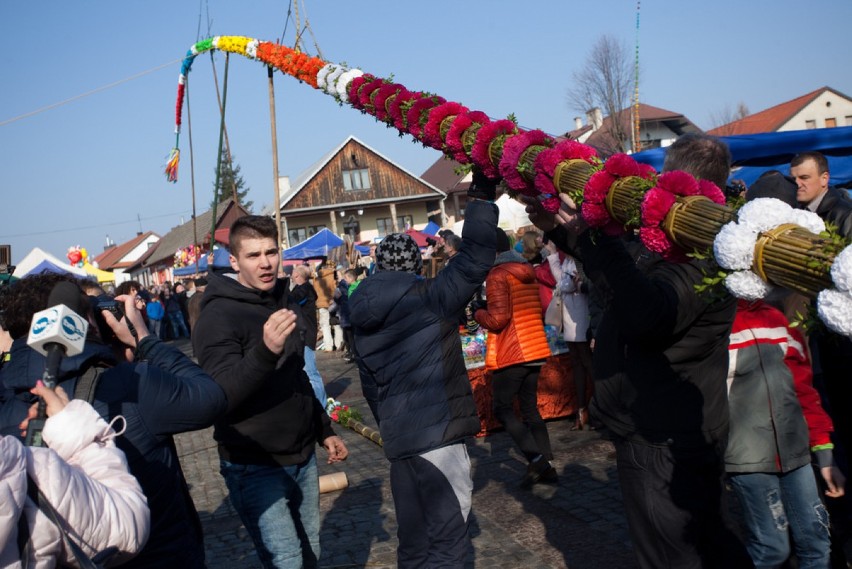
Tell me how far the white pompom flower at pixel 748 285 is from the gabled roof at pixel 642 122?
26125mm

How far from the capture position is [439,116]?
430 centimetres

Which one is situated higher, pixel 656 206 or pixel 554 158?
pixel 554 158

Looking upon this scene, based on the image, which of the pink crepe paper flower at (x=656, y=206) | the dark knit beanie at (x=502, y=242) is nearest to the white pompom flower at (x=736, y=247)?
the pink crepe paper flower at (x=656, y=206)

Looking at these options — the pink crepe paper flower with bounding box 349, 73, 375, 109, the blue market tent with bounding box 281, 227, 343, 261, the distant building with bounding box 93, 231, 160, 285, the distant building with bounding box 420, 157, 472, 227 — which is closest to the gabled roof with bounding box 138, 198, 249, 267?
the distant building with bounding box 420, 157, 472, 227

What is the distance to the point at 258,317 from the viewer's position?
4.33 meters

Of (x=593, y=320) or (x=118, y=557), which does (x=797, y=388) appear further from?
(x=593, y=320)

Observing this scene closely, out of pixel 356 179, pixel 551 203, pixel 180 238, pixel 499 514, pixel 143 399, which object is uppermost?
pixel 356 179

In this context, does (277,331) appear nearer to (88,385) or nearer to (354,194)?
(88,385)

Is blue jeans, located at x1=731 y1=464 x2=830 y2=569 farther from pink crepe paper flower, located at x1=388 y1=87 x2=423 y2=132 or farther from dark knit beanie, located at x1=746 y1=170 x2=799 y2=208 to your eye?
pink crepe paper flower, located at x1=388 y1=87 x2=423 y2=132

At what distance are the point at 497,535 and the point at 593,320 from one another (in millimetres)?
2647

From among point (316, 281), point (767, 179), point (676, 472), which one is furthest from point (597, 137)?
point (676, 472)

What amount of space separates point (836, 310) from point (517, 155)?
1.88 m

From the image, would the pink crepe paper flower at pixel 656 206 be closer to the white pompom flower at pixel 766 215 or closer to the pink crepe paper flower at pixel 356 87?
the white pompom flower at pixel 766 215


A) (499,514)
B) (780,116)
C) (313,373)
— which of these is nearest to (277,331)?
(499,514)
